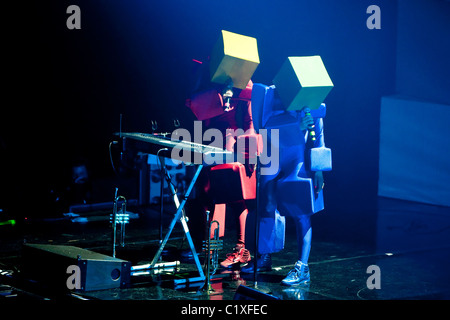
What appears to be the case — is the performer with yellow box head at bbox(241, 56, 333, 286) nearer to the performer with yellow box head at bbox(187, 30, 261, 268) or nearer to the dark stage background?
the performer with yellow box head at bbox(187, 30, 261, 268)

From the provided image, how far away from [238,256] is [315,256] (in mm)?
847

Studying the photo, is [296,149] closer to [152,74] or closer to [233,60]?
[233,60]

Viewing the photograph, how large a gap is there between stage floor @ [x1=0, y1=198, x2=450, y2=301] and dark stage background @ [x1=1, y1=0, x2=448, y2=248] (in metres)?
0.30

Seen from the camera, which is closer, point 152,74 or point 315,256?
point 315,256

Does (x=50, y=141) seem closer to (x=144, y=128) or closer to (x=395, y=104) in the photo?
(x=144, y=128)

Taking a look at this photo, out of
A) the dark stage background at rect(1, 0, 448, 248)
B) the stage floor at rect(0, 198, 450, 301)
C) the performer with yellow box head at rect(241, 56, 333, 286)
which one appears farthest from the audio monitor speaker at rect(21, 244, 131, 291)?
the dark stage background at rect(1, 0, 448, 248)

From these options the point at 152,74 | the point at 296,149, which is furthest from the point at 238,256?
the point at 152,74

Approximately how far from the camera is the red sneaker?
564 cm

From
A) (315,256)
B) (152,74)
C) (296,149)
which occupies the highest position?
(152,74)

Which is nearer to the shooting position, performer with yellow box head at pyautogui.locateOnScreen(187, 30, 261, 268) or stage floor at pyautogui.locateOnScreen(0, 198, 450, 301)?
stage floor at pyautogui.locateOnScreen(0, 198, 450, 301)

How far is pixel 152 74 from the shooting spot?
852 centimetres

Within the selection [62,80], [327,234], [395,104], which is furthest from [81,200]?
[395,104]

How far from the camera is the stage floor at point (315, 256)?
189 inches

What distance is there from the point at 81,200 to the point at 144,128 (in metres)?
1.30
